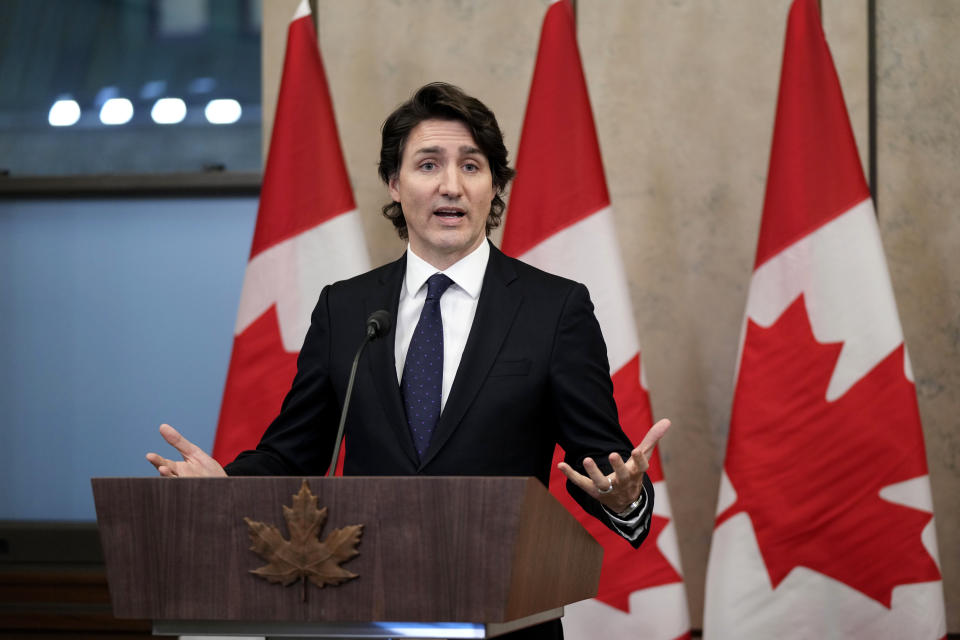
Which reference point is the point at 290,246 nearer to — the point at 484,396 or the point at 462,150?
the point at 462,150

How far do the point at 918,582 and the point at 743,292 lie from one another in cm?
109

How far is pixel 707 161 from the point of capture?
3494 millimetres

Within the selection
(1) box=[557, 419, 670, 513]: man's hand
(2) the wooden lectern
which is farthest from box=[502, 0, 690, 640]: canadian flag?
(2) the wooden lectern

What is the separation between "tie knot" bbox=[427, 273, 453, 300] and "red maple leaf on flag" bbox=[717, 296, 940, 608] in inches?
53.6

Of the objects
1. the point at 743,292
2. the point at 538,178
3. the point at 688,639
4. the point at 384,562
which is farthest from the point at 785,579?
the point at 384,562

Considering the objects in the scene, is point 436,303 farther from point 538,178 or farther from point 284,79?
point 284,79

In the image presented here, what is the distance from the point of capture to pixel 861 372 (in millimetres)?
2871

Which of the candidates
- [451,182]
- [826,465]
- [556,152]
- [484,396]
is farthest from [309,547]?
[556,152]

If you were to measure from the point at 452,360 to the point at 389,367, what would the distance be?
→ 0.38 feet

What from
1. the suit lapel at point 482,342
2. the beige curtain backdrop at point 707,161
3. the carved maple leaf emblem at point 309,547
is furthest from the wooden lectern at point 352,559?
the beige curtain backdrop at point 707,161

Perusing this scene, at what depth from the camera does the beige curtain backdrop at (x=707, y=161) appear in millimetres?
3369

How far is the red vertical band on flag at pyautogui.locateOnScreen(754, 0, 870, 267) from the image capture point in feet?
9.79

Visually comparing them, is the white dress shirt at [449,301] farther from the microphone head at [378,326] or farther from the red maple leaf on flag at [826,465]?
the red maple leaf on flag at [826,465]

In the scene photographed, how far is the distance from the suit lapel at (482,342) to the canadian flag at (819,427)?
132 cm
